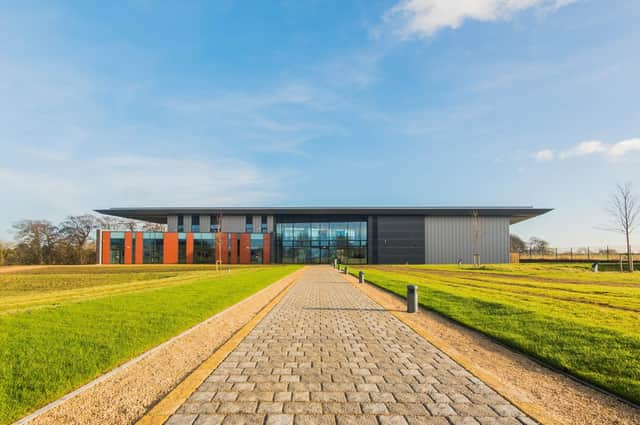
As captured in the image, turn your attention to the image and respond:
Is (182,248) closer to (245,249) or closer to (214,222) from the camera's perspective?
(214,222)

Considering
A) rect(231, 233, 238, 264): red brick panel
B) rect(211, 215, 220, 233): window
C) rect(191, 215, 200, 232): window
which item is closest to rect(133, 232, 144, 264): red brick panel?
rect(191, 215, 200, 232): window

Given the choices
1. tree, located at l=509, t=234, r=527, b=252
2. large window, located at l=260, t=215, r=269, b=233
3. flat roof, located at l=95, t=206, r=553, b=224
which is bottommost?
tree, located at l=509, t=234, r=527, b=252

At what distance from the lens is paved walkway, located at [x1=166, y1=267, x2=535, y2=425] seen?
3828 millimetres

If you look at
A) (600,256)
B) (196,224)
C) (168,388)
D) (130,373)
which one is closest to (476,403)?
(168,388)

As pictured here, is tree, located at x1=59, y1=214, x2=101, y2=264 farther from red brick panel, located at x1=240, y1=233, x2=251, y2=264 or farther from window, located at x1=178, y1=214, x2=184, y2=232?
red brick panel, located at x1=240, y1=233, x2=251, y2=264

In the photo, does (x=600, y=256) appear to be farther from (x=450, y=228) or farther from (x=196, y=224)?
(x=196, y=224)

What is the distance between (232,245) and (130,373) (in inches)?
2472

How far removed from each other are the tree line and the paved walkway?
76148mm

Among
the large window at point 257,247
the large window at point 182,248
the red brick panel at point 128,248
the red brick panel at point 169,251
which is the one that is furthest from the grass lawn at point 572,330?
the red brick panel at point 128,248

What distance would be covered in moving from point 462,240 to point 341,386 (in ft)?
223

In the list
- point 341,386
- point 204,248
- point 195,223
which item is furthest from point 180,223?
point 341,386

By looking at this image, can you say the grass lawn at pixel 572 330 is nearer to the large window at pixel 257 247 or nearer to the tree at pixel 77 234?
the large window at pixel 257 247

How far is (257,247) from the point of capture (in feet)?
221

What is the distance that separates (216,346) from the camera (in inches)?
274
